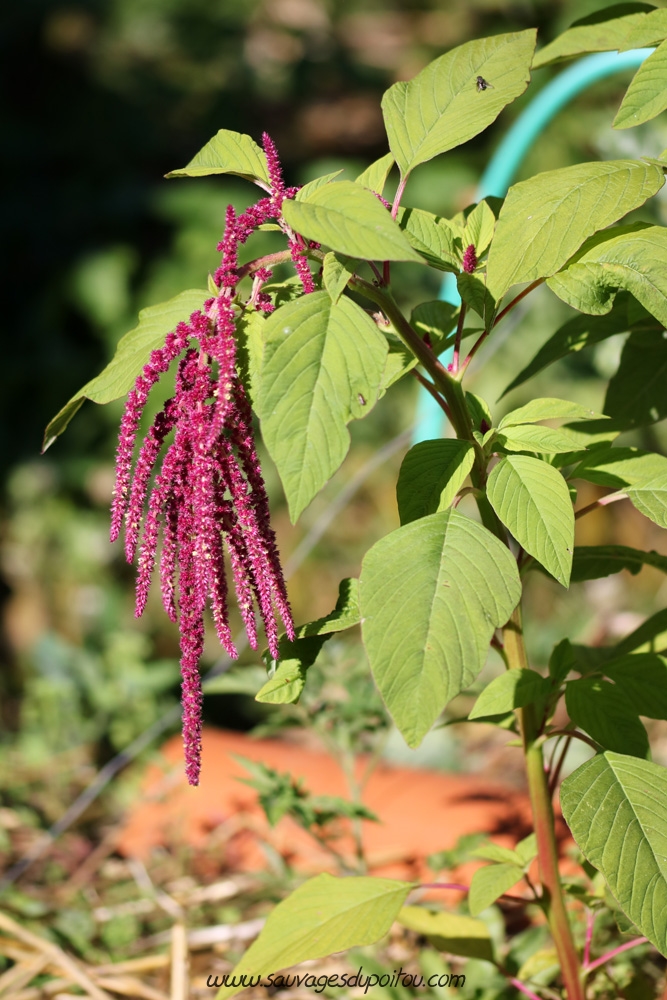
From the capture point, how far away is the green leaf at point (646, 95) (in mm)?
764

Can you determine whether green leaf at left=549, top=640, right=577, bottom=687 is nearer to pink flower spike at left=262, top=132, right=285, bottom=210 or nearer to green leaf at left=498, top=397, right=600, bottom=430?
green leaf at left=498, top=397, right=600, bottom=430

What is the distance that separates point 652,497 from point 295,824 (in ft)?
3.73

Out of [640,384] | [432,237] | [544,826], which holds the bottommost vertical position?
[544,826]

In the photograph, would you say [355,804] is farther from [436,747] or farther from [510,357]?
[510,357]

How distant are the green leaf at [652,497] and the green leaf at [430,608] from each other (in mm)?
141

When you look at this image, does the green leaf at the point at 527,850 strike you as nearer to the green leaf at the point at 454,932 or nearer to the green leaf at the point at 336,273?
the green leaf at the point at 454,932

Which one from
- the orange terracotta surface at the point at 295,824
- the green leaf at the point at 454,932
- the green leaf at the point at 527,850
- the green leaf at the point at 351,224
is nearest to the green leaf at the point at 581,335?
the green leaf at the point at 351,224

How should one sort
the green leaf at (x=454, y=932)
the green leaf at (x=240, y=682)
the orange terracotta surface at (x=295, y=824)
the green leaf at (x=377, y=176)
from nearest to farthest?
the green leaf at (x=377, y=176), the green leaf at (x=454, y=932), the green leaf at (x=240, y=682), the orange terracotta surface at (x=295, y=824)

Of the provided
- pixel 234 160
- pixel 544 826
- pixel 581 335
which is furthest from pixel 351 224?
pixel 544 826

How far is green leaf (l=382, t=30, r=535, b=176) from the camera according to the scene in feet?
2.60

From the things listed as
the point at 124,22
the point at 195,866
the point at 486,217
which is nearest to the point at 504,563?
the point at 486,217

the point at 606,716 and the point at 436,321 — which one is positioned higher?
the point at 436,321

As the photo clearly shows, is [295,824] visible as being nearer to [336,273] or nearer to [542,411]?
[542,411]

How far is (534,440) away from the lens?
0.83 m
